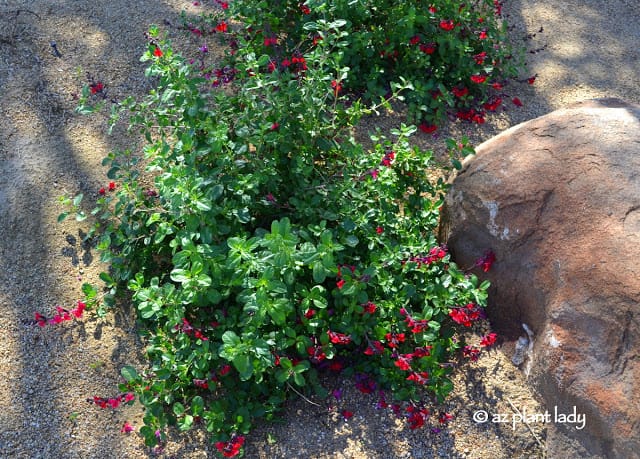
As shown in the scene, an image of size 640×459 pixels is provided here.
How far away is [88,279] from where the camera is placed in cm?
329

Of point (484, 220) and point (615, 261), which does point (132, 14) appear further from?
point (615, 261)

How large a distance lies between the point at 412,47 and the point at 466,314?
78.6 inches

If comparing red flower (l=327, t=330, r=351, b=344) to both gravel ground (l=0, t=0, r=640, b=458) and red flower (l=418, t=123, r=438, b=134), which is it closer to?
gravel ground (l=0, t=0, r=640, b=458)

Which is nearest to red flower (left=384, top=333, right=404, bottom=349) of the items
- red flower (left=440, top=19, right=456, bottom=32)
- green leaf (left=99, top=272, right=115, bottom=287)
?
green leaf (left=99, top=272, right=115, bottom=287)

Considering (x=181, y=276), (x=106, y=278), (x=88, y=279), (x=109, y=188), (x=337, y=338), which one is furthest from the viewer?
(x=109, y=188)

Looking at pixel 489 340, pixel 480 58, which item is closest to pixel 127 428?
pixel 489 340

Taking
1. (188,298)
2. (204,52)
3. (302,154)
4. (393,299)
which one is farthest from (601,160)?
(204,52)

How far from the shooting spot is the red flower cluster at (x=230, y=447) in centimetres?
263

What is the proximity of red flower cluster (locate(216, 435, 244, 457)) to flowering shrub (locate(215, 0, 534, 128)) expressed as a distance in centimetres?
232

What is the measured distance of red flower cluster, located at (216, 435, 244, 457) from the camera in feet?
8.62

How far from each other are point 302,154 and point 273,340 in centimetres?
95

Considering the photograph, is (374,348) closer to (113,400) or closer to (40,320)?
(113,400)

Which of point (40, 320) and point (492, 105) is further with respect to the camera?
point (492, 105)

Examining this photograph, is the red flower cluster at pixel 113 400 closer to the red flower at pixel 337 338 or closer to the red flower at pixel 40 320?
the red flower at pixel 40 320
